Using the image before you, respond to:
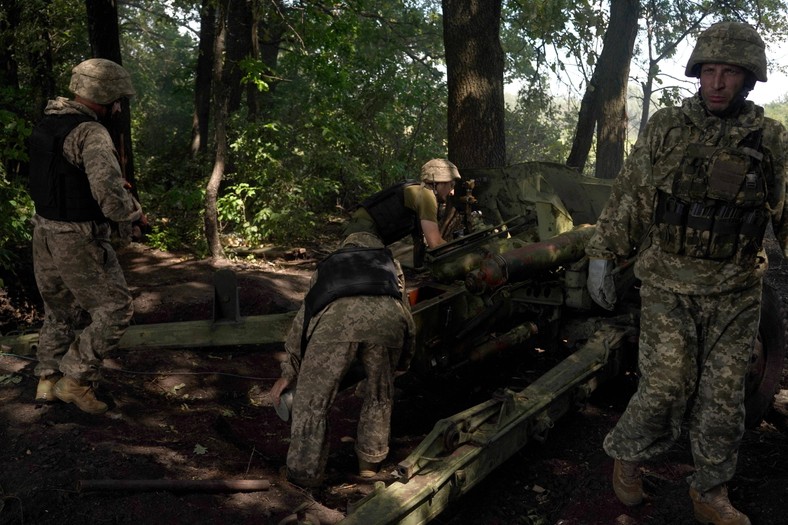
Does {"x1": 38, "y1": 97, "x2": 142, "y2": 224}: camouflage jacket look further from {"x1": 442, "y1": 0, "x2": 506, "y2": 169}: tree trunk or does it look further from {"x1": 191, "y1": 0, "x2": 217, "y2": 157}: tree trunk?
{"x1": 191, "y1": 0, "x2": 217, "y2": 157}: tree trunk

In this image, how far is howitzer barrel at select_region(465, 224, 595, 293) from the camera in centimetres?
453

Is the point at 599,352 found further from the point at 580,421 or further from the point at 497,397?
the point at 497,397

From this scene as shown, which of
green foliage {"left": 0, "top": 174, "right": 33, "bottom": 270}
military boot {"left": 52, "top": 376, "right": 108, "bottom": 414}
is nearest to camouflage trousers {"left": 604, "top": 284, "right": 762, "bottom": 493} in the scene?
military boot {"left": 52, "top": 376, "right": 108, "bottom": 414}

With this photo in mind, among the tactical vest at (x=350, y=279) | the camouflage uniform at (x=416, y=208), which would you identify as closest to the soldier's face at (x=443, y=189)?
the camouflage uniform at (x=416, y=208)

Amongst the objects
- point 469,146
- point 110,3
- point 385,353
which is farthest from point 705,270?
point 110,3

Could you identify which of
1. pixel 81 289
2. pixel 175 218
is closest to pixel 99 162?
pixel 81 289

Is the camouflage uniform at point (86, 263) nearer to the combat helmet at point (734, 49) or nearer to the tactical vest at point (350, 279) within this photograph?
the tactical vest at point (350, 279)

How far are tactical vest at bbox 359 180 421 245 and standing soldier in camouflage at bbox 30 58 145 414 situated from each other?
70.9 inches

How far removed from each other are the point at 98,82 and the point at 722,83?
351 cm

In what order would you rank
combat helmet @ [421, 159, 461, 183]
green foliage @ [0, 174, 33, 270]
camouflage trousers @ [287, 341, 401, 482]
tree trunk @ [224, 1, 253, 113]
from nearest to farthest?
1. camouflage trousers @ [287, 341, 401, 482]
2. combat helmet @ [421, 159, 461, 183]
3. green foliage @ [0, 174, 33, 270]
4. tree trunk @ [224, 1, 253, 113]

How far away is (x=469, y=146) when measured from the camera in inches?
303

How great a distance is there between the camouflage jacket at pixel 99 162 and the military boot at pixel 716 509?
3.53m

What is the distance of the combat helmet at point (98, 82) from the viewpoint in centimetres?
423

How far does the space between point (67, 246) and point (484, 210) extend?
3.54 metres
